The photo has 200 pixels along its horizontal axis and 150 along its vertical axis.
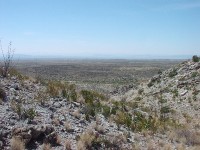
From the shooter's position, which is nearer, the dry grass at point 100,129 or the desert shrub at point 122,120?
the dry grass at point 100,129

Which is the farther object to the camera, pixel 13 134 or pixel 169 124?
pixel 169 124

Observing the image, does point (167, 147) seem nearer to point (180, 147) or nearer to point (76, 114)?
point (180, 147)

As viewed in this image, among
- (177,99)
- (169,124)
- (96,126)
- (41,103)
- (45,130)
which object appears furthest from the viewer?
(177,99)

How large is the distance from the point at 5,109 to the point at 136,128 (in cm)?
569

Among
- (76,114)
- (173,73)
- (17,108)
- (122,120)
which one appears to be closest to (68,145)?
(17,108)

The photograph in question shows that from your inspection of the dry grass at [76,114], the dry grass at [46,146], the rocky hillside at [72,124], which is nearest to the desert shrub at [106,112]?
the rocky hillside at [72,124]

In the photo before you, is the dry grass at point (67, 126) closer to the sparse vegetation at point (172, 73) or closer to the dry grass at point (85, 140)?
the dry grass at point (85, 140)

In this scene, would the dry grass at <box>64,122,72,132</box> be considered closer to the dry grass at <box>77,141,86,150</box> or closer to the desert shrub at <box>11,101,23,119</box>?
the dry grass at <box>77,141,86,150</box>

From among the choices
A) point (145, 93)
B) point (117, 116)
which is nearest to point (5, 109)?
point (117, 116)

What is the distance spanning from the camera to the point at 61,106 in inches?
555

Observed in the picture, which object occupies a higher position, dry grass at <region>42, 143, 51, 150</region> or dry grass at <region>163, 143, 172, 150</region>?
dry grass at <region>42, 143, 51, 150</region>

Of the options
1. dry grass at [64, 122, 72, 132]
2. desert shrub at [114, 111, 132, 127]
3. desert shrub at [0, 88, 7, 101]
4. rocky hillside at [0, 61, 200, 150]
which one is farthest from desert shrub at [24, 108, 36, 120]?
desert shrub at [114, 111, 132, 127]

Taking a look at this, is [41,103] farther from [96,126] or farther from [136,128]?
[136,128]

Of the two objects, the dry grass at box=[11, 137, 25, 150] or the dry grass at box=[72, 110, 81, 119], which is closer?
the dry grass at box=[11, 137, 25, 150]
